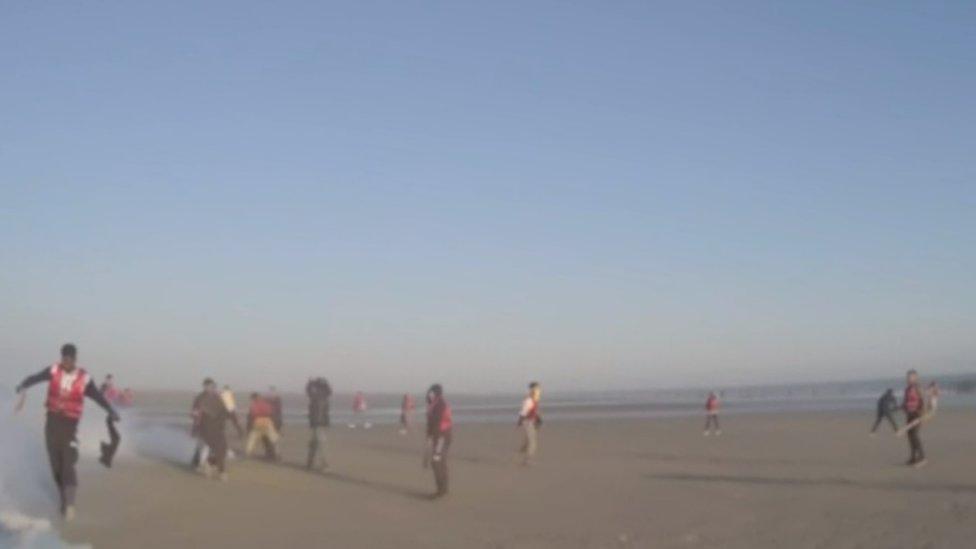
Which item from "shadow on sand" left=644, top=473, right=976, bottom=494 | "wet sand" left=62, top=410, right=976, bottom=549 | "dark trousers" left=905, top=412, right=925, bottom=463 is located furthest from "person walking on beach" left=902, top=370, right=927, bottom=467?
"shadow on sand" left=644, top=473, right=976, bottom=494

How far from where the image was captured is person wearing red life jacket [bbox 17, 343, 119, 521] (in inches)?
503

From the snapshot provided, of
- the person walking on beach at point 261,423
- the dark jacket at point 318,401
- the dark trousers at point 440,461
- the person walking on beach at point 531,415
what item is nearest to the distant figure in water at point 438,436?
the dark trousers at point 440,461

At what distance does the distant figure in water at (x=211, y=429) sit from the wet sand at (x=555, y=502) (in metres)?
0.36

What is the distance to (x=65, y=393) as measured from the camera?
12.8 m

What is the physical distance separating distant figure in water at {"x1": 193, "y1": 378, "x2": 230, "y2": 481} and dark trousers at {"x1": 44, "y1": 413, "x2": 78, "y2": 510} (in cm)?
582

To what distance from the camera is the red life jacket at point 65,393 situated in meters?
12.8

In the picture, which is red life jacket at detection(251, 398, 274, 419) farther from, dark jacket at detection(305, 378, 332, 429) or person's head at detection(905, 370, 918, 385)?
person's head at detection(905, 370, 918, 385)

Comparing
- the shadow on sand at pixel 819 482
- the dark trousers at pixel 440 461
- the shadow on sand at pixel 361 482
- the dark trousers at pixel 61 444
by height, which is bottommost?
the shadow on sand at pixel 361 482

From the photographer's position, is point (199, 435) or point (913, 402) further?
point (913, 402)

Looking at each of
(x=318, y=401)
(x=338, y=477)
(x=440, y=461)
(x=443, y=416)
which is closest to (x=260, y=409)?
(x=318, y=401)

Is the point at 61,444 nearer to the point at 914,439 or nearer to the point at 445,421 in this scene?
the point at 445,421

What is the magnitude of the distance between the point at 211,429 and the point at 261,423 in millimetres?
5036

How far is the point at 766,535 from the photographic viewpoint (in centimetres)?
1296

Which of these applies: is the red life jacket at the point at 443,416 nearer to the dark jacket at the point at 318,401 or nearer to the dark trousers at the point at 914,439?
the dark jacket at the point at 318,401
